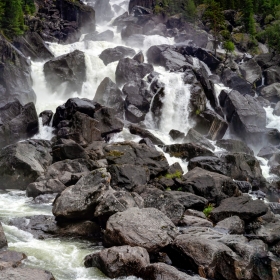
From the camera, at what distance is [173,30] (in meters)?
83.0

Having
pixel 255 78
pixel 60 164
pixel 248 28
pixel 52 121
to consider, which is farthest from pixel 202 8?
pixel 60 164

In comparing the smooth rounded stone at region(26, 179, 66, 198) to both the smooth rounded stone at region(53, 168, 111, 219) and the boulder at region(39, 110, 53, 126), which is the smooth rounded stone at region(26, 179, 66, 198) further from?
the boulder at region(39, 110, 53, 126)

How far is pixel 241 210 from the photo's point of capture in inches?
712

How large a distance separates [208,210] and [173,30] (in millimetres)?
71346

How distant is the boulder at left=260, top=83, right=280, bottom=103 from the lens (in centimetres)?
5300

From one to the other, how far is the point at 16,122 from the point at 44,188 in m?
13.7

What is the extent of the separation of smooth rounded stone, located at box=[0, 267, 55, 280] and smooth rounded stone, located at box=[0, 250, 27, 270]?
337mm

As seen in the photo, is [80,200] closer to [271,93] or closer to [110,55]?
[110,55]

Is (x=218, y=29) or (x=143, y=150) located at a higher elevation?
(x=218, y=29)

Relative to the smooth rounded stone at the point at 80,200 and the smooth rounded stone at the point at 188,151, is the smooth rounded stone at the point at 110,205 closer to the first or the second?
the smooth rounded stone at the point at 80,200

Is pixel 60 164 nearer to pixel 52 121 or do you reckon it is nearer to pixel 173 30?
pixel 52 121

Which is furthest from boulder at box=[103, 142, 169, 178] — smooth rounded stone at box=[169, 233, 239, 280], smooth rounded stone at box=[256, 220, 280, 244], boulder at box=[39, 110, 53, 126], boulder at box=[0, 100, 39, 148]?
smooth rounded stone at box=[169, 233, 239, 280]

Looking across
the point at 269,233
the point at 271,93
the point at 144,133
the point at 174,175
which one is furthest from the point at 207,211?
the point at 271,93

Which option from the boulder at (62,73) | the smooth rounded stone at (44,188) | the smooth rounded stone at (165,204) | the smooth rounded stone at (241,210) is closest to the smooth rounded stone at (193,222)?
the smooth rounded stone at (165,204)
